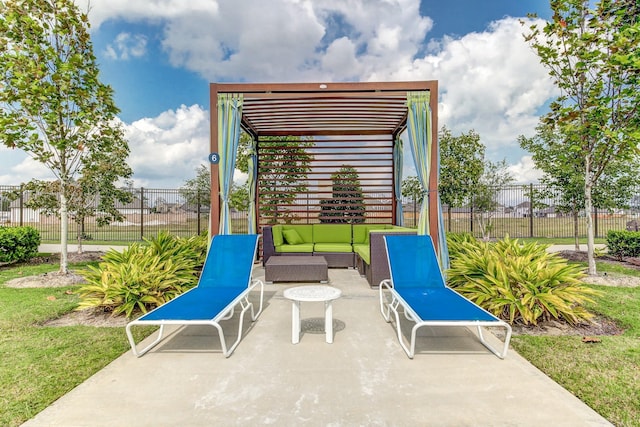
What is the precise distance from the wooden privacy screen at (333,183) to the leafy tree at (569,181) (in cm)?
390

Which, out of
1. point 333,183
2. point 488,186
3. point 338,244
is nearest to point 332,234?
point 338,244

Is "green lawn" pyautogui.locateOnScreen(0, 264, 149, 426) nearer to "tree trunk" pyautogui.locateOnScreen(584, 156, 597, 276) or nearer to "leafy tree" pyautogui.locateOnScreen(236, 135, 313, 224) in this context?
"leafy tree" pyautogui.locateOnScreen(236, 135, 313, 224)

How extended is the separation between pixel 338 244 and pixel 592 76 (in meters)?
5.40

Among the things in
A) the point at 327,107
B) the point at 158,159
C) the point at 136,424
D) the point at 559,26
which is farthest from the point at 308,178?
the point at 136,424

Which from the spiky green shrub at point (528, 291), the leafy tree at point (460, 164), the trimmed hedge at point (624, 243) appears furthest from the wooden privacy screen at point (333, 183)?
the trimmed hedge at point (624, 243)

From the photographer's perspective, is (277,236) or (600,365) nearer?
(600,365)

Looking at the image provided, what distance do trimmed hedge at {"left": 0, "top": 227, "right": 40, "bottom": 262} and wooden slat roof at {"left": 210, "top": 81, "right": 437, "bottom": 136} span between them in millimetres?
5752

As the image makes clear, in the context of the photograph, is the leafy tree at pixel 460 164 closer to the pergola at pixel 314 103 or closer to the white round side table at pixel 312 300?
the pergola at pixel 314 103

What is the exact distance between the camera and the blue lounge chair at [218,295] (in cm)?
263

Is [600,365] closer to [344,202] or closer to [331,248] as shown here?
[331,248]

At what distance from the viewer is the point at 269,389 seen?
7.20ft

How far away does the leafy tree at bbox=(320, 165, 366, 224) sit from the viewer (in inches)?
319

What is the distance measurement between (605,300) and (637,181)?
19.7 ft

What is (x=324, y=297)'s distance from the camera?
3016 millimetres
